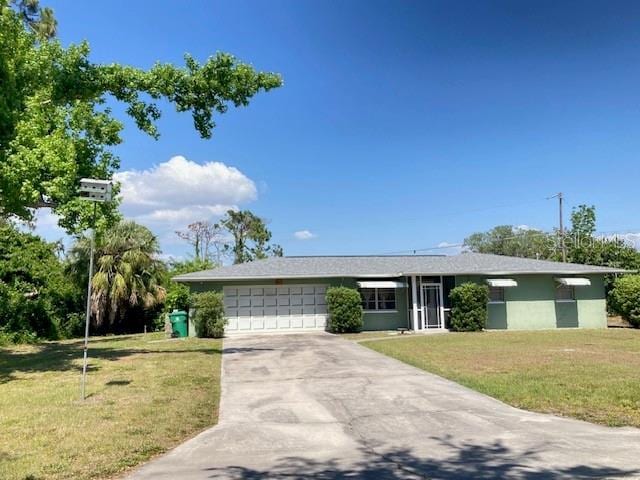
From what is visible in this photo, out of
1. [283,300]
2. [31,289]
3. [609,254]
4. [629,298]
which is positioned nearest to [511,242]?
[609,254]

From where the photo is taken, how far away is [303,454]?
5660 mm

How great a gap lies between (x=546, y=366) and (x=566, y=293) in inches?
526

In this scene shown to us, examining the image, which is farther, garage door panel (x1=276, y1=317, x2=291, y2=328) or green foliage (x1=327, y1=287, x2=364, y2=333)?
garage door panel (x1=276, y1=317, x2=291, y2=328)

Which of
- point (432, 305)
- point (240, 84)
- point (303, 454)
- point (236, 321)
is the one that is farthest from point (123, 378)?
point (432, 305)

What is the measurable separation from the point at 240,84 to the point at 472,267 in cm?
1316

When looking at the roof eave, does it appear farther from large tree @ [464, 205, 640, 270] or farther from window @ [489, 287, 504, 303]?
large tree @ [464, 205, 640, 270]

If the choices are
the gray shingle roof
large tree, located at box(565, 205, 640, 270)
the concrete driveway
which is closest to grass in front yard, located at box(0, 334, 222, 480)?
the concrete driveway

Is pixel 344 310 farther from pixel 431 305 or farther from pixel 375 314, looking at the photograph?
Result: pixel 431 305

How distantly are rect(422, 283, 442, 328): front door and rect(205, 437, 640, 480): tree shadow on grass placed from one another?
17.2m

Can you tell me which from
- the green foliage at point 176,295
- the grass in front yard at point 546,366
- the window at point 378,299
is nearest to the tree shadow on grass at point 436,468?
the grass in front yard at point 546,366

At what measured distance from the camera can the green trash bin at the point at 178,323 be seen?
20.9 meters

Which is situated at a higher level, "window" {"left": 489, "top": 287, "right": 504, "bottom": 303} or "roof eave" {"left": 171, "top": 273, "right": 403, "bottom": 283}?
"roof eave" {"left": 171, "top": 273, "right": 403, "bottom": 283}

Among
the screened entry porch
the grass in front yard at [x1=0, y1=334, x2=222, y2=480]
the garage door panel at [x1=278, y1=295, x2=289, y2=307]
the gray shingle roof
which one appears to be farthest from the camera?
the garage door panel at [x1=278, y1=295, x2=289, y2=307]

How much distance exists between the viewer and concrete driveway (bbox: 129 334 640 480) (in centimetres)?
502
